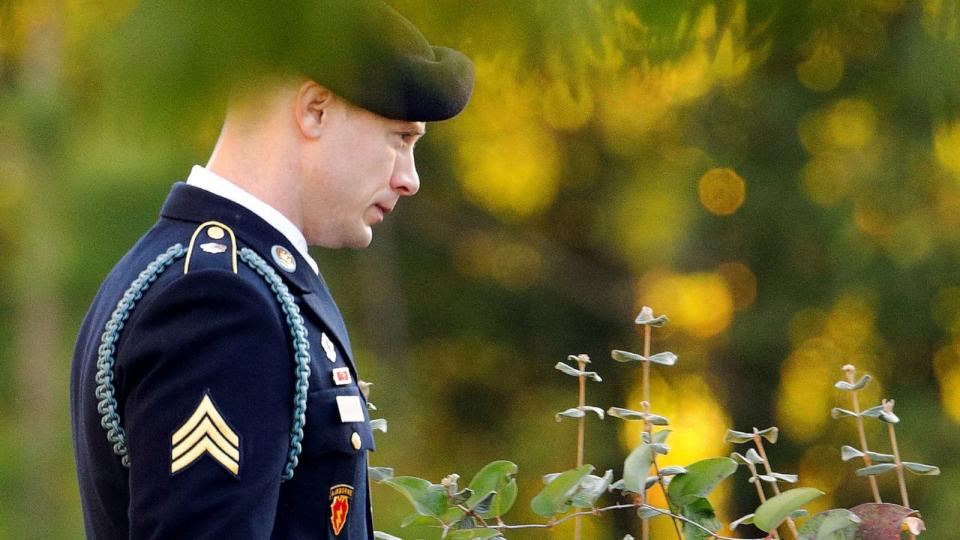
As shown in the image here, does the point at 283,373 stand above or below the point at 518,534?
below

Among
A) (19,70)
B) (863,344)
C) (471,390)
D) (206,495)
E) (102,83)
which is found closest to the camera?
(102,83)

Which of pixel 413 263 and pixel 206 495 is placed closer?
pixel 206 495

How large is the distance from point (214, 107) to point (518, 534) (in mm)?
7000

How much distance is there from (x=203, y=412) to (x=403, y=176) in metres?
0.33

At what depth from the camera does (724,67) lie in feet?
2.03

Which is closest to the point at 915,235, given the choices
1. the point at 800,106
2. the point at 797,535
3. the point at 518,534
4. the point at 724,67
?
the point at 800,106

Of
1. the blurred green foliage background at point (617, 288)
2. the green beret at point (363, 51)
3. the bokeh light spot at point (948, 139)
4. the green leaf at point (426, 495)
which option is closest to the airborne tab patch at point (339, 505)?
the green leaf at point (426, 495)

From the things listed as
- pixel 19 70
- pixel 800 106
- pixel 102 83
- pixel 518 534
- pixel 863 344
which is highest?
pixel 800 106

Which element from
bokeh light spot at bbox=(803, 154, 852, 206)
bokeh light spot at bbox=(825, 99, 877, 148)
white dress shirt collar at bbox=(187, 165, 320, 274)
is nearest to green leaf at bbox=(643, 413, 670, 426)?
white dress shirt collar at bbox=(187, 165, 320, 274)

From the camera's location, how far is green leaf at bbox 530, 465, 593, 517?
52.2 inches

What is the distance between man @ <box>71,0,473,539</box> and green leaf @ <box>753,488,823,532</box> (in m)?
0.36

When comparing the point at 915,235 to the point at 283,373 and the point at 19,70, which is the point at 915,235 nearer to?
the point at 283,373

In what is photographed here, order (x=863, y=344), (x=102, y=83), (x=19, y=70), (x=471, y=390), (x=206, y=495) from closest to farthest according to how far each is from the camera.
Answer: (x=102, y=83)
(x=19, y=70)
(x=206, y=495)
(x=863, y=344)
(x=471, y=390)

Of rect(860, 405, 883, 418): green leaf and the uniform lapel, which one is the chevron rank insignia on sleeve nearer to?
the uniform lapel
